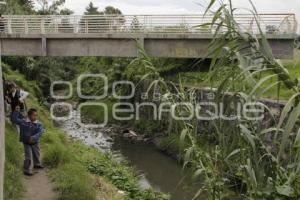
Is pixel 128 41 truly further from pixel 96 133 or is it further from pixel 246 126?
pixel 246 126

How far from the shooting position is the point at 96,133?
26.2m

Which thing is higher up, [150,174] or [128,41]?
[128,41]

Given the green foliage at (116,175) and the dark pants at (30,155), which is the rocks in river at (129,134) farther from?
the dark pants at (30,155)

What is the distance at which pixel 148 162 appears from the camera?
19.7 meters

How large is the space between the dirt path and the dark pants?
0.92 feet

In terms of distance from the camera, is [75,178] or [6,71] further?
[6,71]

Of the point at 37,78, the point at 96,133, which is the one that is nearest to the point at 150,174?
the point at 96,133

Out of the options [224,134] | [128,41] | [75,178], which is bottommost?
[75,178]

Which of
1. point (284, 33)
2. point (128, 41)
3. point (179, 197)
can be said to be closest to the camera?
point (179, 197)

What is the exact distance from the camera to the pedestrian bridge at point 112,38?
1675 cm

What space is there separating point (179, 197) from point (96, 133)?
12.2 meters

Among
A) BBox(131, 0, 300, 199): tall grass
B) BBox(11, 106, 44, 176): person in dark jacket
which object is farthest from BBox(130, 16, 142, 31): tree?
BBox(131, 0, 300, 199): tall grass

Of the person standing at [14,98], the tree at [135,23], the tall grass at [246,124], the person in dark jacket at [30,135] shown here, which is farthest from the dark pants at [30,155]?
the tree at [135,23]

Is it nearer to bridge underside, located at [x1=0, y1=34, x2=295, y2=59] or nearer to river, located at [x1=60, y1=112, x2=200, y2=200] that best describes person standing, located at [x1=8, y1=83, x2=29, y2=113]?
river, located at [x1=60, y1=112, x2=200, y2=200]
